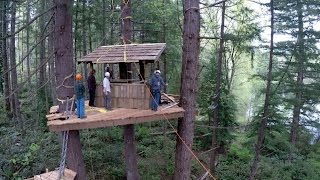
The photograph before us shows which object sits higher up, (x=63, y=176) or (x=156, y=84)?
(x=156, y=84)

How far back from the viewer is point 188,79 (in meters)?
7.15

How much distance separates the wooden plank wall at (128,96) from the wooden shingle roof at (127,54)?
2.20 feet

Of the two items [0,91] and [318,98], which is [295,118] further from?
[0,91]

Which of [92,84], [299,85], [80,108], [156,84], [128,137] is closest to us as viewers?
[80,108]

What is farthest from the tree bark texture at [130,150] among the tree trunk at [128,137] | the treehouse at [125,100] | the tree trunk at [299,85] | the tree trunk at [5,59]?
the tree trunk at [5,59]

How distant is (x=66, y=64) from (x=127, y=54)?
4.83ft

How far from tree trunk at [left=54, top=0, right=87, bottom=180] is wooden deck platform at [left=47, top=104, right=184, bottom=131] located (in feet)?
2.51

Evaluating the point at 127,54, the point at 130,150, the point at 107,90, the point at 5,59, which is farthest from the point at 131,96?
the point at 5,59

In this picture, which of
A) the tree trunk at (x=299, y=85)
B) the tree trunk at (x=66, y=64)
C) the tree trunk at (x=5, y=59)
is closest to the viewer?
the tree trunk at (x=66, y=64)

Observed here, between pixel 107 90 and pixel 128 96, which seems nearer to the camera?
pixel 107 90

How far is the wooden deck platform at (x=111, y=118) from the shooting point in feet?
20.0

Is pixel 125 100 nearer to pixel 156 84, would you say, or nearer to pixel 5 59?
pixel 156 84

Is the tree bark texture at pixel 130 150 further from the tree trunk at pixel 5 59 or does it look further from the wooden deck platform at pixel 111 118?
the tree trunk at pixel 5 59

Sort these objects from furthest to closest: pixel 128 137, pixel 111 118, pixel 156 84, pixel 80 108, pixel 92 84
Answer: pixel 128 137 → pixel 92 84 → pixel 156 84 → pixel 80 108 → pixel 111 118
